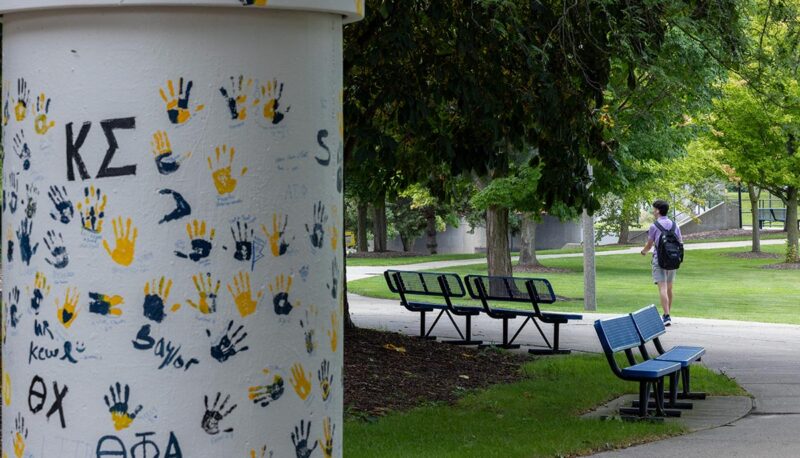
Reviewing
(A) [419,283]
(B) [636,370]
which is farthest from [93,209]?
(A) [419,283]

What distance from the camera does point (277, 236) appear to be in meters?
2.61

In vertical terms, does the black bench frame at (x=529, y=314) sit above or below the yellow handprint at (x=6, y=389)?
below

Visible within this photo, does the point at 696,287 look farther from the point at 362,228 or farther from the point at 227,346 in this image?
the point at 227,346

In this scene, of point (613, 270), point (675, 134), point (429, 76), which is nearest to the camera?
point (429, 76)

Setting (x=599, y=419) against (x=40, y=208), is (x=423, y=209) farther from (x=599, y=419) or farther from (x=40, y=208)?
(x=40, y=208)

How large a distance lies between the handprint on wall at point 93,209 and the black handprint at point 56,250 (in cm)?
7

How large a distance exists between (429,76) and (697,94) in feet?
29.9

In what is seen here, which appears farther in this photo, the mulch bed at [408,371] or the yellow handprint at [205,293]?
the mulch bed at [408,371]

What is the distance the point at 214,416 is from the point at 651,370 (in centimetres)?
766

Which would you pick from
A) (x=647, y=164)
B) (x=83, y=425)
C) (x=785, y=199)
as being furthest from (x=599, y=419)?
(x=785, y=199)

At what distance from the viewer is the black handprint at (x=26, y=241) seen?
8.65 ft

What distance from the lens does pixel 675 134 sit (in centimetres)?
2380

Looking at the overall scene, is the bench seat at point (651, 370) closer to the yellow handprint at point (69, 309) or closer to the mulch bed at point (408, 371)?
the mulch bed at point (408, 371)

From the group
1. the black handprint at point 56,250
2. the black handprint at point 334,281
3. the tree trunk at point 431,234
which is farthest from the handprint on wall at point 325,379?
the tree trunk at point 431,234
